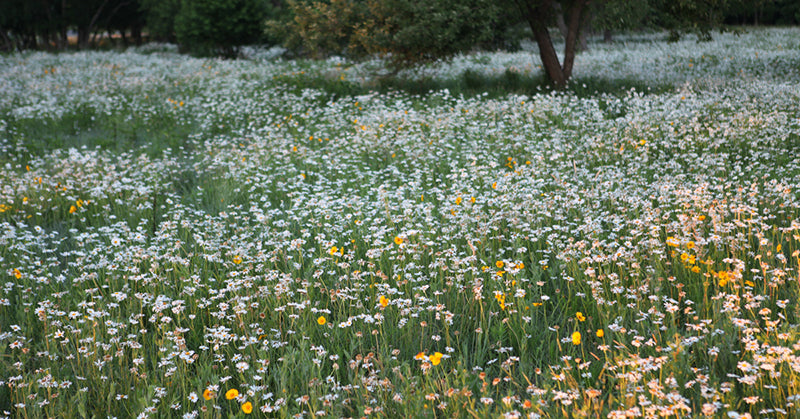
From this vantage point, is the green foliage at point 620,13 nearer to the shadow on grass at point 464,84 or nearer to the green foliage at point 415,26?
the shadow on grass at point 464,84

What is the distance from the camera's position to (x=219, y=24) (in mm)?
28422

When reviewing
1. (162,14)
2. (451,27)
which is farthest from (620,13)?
(162,14)

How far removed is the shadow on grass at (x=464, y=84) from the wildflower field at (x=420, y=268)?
2.61 meters

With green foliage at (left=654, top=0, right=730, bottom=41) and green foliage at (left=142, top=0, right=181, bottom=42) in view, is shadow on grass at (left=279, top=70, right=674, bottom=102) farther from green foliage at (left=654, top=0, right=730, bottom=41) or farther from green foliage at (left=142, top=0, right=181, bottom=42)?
green foliage at (left=142, top=0, right=181, bottom=42)

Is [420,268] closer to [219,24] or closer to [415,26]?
[415,26]

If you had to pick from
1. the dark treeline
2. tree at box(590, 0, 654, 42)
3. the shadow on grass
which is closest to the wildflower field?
tree at box(590, 0, 654, 42)

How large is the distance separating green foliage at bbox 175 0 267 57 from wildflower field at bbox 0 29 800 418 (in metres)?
18.8

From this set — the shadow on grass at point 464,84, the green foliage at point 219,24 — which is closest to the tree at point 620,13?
the shadow on grass at point 464,84

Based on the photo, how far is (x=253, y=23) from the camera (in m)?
Answer: 29.5

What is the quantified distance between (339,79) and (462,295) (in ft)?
40.0

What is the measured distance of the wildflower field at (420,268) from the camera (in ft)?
10.1

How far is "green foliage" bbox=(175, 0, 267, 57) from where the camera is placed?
93.3ft

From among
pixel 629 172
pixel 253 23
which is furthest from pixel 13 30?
pixel 629 172

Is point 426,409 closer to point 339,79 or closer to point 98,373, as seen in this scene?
point 98,373
